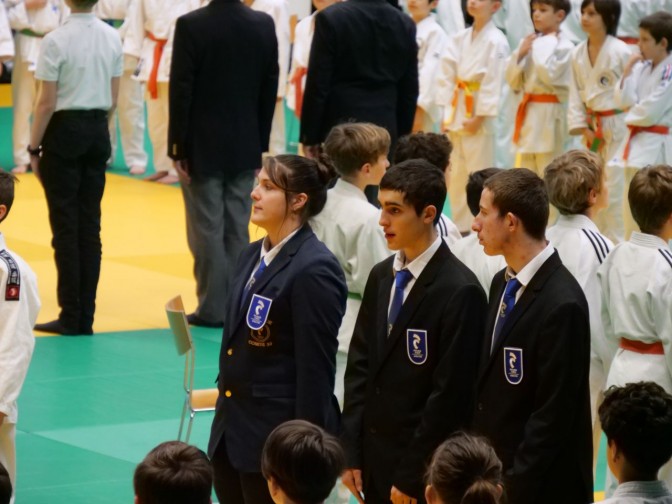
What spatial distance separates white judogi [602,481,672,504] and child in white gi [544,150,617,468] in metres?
1.99

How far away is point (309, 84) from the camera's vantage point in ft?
30.5

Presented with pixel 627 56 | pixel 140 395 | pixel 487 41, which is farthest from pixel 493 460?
pixel 487 41

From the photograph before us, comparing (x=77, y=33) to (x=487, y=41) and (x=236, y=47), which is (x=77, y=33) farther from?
(x=487, y=41)

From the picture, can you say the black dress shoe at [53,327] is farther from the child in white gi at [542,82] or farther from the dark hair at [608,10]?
the dark hair at [608,10]

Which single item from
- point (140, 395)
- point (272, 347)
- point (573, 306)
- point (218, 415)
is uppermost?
point (573, 306)

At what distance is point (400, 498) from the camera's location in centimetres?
461

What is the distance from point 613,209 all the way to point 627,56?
1243 mm

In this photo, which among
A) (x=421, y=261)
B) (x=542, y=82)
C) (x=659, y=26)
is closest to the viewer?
(x=421, y=261)

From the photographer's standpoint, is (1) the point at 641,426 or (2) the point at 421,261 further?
(2) the point at 421,261

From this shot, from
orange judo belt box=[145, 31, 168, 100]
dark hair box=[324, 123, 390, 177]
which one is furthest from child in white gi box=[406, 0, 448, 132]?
dark hair box=[324, 123, 390, 177]

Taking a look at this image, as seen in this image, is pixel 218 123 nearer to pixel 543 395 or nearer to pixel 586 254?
pixel 586 254

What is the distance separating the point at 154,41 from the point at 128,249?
3044mm

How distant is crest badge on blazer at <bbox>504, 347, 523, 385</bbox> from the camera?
443cm

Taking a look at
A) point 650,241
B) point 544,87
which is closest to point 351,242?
point 650,241
